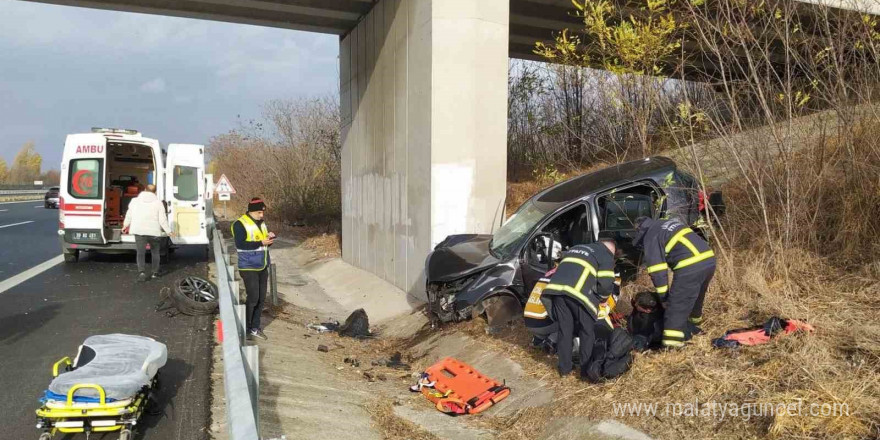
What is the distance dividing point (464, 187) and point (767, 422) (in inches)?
262

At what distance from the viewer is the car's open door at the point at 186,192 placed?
43.0 feet

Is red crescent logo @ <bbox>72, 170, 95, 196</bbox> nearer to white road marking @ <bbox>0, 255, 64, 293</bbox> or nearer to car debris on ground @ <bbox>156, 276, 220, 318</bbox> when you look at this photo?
white road marking @ <bbox>0, 255, 64, 293</bbox>

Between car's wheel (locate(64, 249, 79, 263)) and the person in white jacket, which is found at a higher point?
the person in white jacket

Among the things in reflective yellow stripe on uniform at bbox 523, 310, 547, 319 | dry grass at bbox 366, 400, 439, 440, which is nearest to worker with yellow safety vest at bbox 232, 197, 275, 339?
dry grass at bbox 366, 400, 439, 440

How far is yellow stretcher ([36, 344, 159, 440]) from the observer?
4.03 metres

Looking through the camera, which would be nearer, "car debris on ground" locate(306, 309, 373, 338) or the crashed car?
the crashed car

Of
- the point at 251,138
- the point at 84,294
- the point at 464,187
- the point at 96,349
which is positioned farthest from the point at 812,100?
the point at 251,138

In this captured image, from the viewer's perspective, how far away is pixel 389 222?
12.4 m

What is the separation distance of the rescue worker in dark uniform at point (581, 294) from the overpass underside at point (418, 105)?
442cm

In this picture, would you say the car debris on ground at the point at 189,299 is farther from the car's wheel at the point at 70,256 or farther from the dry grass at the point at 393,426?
the car's wheel at the point at 70,256

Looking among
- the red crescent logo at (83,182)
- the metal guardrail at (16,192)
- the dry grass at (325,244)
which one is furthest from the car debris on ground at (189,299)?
the metal guardrail at (16,192)

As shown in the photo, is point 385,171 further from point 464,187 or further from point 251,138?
point 251,138

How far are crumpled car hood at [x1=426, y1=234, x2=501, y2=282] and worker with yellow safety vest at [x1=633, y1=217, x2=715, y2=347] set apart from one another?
2235 mm

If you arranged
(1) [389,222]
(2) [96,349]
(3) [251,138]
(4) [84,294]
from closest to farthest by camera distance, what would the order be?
(2) [96,349] < (4) [84,294] < (1) [389,222] < (3) [251,138]
